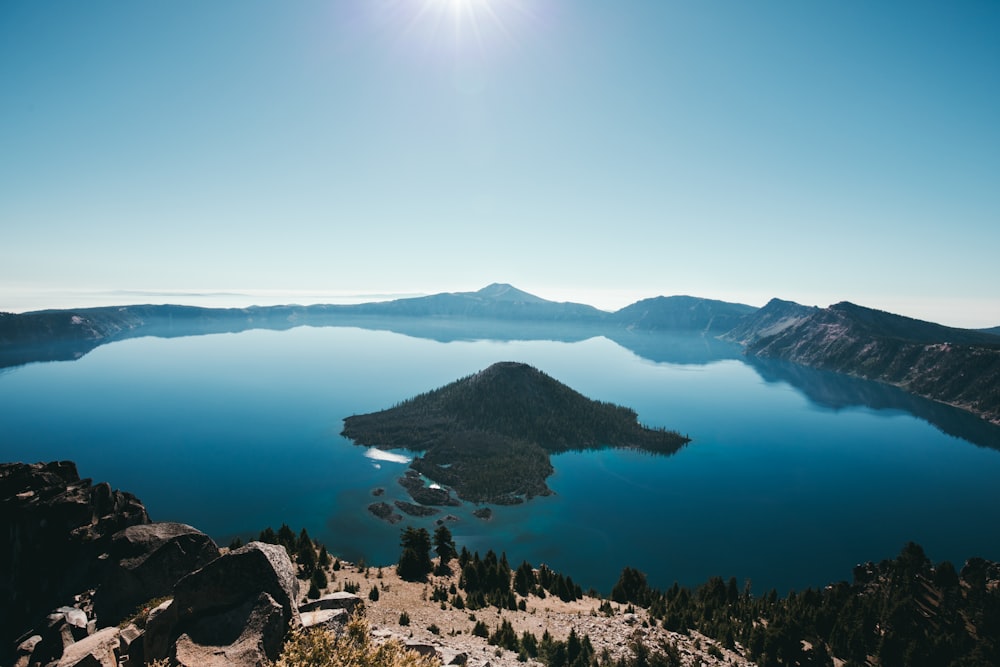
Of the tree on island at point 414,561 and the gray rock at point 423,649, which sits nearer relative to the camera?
the gray rock at point 423,649

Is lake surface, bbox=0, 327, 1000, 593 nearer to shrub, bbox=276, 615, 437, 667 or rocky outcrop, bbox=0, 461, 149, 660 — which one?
rocky outcrop, bbox=0, 461, 149, 660

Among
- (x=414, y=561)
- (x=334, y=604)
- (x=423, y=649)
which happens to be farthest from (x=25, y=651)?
(x=414, y=561)

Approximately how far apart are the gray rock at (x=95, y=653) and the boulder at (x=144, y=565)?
10.0 meters

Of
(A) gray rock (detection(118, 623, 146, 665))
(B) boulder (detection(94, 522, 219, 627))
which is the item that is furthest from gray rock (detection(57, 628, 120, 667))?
(B) boulder (detection(94, 522, 219, 627))

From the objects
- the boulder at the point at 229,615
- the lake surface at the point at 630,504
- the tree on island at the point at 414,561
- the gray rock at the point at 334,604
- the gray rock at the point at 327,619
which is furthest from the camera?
the lake surface at the point at 630,504

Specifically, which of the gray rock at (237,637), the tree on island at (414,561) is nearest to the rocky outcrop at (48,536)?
the gray rock at (237,637)

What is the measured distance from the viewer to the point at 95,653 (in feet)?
86.9

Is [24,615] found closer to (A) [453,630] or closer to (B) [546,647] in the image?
(A) [453,630]

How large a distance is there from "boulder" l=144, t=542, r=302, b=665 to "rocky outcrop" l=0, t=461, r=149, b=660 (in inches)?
1039

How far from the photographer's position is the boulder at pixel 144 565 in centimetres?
3994

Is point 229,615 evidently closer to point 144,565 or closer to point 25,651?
point 25,651

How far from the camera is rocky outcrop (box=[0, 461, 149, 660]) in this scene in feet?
147

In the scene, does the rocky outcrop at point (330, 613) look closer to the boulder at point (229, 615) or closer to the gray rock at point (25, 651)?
the boulder at point (229, 615)

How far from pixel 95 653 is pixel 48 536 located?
35.9m
